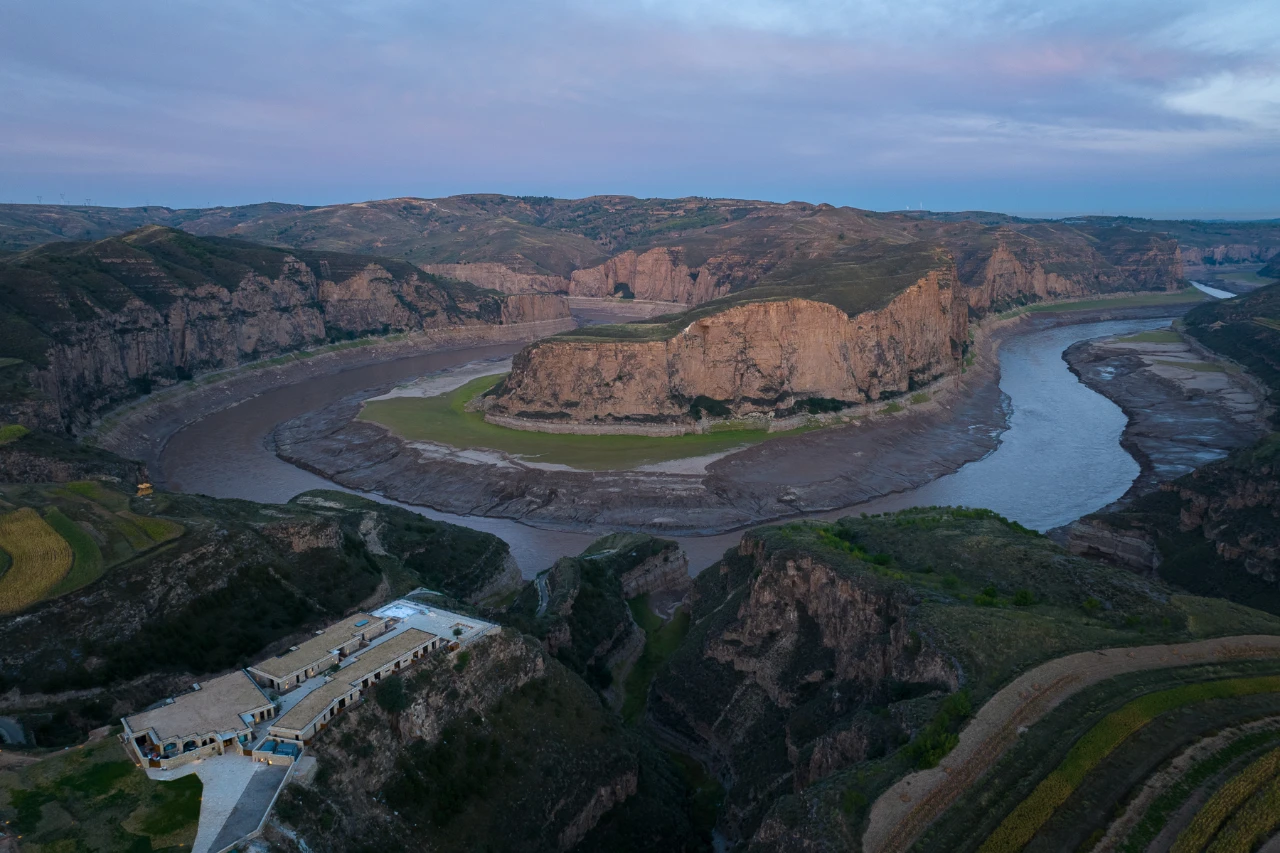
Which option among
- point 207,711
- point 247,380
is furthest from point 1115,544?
point 247,380

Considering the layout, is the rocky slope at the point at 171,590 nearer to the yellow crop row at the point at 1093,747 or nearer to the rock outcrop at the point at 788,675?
the rock outcrop at the point at 788,675

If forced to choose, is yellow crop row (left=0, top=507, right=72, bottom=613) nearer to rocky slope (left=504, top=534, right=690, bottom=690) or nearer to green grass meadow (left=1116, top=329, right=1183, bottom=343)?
rocky slope (left=504, top=534, right=690, bottom=690)

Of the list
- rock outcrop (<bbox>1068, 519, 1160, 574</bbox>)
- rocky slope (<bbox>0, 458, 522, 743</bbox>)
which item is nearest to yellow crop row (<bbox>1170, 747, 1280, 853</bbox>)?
rocky slope (<bbox>0, 458, 522, 743</bbox>)

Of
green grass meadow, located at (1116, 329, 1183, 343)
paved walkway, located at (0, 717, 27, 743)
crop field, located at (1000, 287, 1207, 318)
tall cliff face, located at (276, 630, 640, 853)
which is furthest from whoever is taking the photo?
crop field, located at (1000, 287, 1207, 318)

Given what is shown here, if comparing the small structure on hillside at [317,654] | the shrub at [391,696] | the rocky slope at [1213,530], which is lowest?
the rocky slope at [1213,530]

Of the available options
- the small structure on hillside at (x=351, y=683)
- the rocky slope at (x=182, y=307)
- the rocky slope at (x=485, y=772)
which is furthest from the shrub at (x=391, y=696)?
the rocky slope at (x=182, y=307)

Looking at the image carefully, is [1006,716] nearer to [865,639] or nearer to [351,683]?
[865,639]
